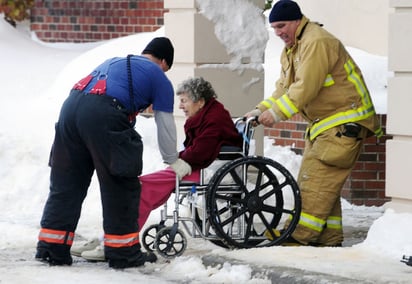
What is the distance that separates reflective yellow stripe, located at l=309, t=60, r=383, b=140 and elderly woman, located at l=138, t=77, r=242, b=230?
0.61m

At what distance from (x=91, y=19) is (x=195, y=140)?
7.45 meters

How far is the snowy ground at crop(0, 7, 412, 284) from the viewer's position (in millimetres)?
7812

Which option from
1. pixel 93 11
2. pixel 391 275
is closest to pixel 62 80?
pixel 93 11

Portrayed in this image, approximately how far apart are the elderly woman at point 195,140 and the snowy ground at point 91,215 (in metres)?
0.47

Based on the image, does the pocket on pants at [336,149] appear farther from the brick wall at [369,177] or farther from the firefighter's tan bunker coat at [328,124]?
the brick wall at [369,177]

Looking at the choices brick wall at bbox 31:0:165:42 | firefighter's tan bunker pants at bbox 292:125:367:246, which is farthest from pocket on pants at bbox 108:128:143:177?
brick wall at bbox 31:0:165:42

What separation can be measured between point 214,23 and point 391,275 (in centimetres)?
352

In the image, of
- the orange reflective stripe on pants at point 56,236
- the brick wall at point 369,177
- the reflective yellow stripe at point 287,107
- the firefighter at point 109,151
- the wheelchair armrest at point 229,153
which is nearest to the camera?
the firefighter at point 109,151

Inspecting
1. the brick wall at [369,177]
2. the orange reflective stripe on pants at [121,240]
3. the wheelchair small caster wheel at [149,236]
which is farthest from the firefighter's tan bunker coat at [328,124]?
the brick wall at [369,177]

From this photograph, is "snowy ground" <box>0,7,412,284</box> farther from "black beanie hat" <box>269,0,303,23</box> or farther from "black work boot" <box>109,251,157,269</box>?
"black beanie hat" <box>269,0,303,23</box>

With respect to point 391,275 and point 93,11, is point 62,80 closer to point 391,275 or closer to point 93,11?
point 93,11

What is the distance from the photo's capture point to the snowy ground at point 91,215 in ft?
25.6

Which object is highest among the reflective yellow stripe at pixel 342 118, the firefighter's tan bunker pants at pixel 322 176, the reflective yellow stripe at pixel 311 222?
the reflective yellow stripe at pixel 342 118

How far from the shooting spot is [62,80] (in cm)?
1317
